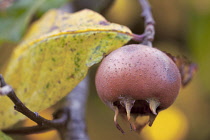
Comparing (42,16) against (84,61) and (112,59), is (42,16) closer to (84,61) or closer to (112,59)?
(84,61)

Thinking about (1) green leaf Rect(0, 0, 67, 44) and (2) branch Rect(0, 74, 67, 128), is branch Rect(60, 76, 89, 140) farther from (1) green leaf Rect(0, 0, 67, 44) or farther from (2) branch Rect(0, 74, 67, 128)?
(1) green leaf Rect(0, 0, 67, 44)

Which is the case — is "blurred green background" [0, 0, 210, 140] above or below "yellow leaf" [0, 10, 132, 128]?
below

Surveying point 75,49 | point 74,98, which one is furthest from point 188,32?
point 75,49

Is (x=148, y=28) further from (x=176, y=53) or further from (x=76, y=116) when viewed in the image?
(x=176, y=53)

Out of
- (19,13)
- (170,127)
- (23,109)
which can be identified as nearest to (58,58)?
(23,109)

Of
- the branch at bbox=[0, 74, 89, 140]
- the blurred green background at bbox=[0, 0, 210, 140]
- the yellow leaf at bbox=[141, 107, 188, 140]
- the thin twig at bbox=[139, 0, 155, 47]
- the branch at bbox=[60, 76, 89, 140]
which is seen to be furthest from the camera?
the yellow leaf at bbox=[141, 107, 188, 140]

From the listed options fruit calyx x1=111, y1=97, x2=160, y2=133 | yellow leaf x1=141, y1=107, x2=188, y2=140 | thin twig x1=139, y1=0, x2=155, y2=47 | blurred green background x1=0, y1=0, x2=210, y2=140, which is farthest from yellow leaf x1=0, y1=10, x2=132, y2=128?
yellow leaf x1=141, y1=107, x2=188, y2=140

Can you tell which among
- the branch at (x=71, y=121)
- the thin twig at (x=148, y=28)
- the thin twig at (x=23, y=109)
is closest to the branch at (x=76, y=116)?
the branch at (x=71, y=121)
